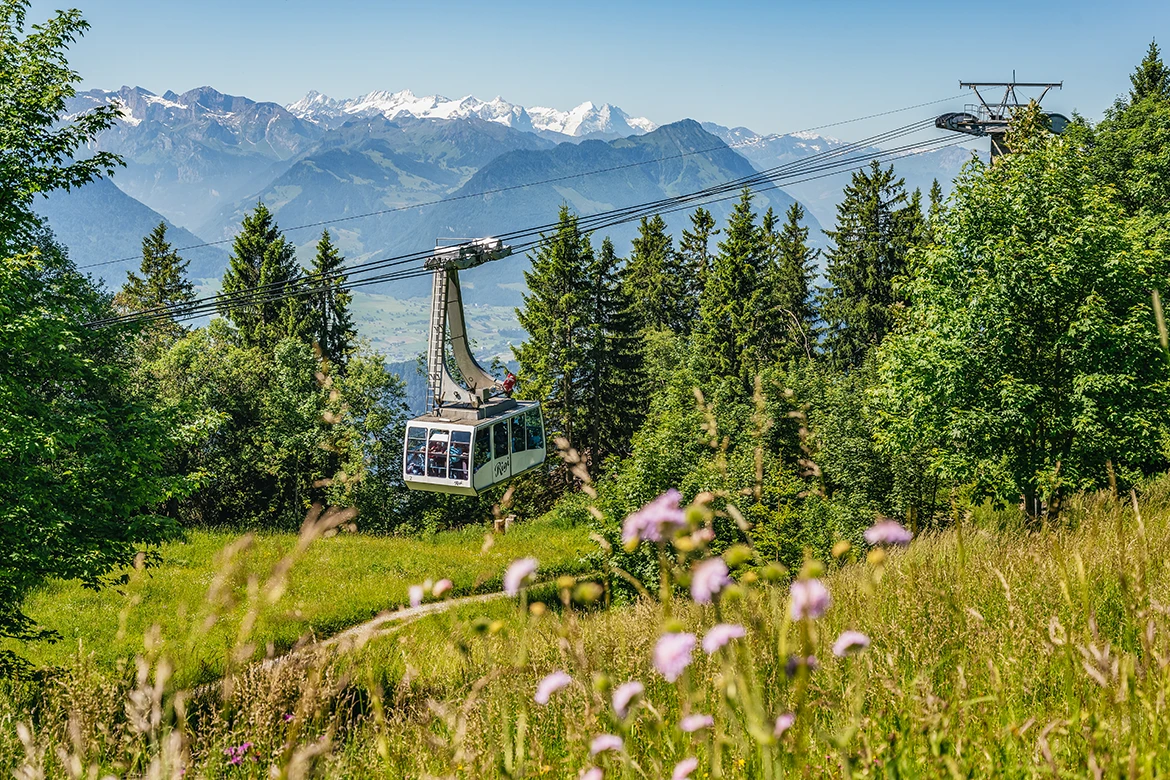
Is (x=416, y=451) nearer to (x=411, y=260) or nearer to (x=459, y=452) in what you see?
(x=459, y=452)

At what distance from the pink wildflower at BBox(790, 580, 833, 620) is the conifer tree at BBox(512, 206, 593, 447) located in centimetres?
3957

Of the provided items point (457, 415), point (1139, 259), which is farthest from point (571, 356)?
point (1139, 259)

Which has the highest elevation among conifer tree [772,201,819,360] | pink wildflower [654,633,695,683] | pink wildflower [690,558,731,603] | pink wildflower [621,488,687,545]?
pink wildflower [621,488,687,545]

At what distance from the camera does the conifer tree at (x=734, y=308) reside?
155 ft

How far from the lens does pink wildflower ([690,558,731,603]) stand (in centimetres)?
129

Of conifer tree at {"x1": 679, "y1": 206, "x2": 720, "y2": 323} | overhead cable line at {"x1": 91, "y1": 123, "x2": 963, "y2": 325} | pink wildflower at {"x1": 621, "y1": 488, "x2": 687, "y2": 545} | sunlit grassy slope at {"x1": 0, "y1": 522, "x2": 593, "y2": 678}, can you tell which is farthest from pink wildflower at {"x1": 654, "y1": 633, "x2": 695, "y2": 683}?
conifer tree at {"x1": 679, "y1": 206, "x2": 720, "y2": 323}

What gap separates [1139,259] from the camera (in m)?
17.5

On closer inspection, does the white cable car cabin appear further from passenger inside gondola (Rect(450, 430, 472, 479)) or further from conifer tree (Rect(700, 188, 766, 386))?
conifer tree (Rect(700, 188, 766, 386))

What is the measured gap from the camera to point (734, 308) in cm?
4756

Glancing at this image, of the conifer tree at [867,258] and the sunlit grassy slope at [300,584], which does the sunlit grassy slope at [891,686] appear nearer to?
the sunlit grassy slope at [300,584]

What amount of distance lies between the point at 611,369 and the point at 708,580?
42341mm

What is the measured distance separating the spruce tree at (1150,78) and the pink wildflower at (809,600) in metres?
54.1

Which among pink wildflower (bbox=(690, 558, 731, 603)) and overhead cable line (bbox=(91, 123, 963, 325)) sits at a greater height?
overhead cable line (bbox=(91, 123, 963, 325))

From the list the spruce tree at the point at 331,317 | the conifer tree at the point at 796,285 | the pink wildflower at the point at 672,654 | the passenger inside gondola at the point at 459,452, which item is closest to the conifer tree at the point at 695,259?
the conifer tree at the point at 796,285
